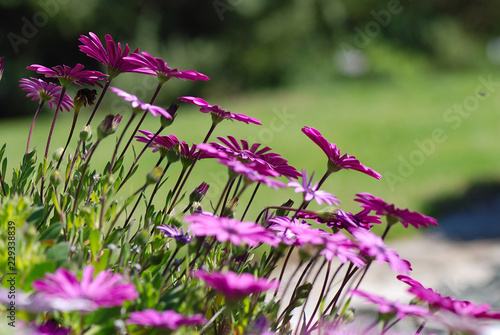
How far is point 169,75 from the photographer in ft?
3.86

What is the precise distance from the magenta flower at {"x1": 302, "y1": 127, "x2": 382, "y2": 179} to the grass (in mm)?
3036

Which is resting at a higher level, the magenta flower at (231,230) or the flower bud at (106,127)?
the flower bud at (106,127)

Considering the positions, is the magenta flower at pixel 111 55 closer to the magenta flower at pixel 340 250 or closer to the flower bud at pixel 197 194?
the flower bud at pixel 197 194

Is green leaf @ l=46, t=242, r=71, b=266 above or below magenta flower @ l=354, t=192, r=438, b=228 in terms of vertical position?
below

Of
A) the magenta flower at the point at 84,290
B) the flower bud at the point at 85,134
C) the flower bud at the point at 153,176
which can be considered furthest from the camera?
the flower bud at the point at 85,134

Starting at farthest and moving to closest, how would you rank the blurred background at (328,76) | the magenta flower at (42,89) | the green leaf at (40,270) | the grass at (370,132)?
the blurred background at (328,76) → the grass at (370,132) → the magenta flower at (42,89) → the green leaf at (40,270)

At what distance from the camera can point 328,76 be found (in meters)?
12.6

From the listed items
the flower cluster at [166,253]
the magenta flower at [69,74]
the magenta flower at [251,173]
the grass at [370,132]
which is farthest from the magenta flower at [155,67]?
the grass at [370,132]

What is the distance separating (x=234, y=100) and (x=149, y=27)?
2.02 m

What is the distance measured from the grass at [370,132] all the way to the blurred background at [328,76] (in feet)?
0.09

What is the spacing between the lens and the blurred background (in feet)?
21.2

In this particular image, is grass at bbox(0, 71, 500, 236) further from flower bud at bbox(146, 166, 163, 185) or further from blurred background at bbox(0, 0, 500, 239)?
flower bud at bbox(146, 166, 163, 185)

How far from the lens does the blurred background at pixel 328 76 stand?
255 inches

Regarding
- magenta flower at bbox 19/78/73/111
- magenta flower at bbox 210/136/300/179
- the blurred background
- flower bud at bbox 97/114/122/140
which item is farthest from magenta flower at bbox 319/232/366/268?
the blurred background
